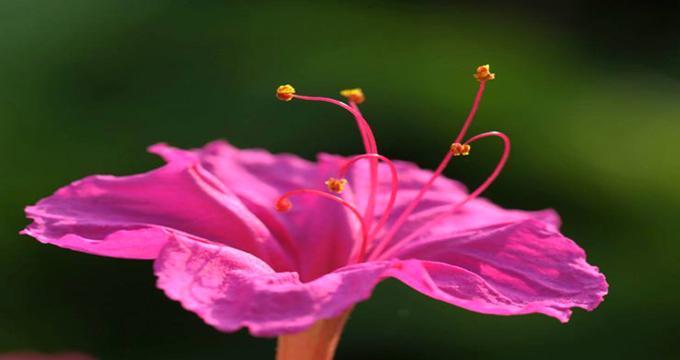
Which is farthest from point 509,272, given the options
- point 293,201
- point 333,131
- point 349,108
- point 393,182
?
point 333,131

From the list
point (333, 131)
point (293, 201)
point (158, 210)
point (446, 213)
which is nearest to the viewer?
point (158, 210)

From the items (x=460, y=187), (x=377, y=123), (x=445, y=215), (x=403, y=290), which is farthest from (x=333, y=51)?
(x=445, y=215)

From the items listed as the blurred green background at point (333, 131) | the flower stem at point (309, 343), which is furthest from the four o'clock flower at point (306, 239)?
the blurred green background at point (333, 131)

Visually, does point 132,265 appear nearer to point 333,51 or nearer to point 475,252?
point 333,51

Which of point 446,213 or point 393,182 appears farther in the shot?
point 446,213

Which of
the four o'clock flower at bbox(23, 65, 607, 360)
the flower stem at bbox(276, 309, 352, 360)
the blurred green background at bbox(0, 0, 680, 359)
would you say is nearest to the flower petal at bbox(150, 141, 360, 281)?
the four o'clock flower at bbox(23, 65, 607, 360)

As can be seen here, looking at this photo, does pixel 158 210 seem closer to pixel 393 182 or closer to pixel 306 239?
pixel 306 239

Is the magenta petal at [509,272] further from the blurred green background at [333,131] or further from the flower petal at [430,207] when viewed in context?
the blurred green background at [333,131]
